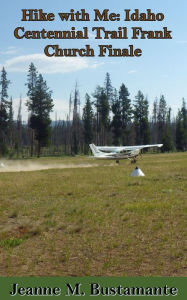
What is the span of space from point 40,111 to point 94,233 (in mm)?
55857

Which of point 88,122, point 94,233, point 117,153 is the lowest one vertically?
point 94,233

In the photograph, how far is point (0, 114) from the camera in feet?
214

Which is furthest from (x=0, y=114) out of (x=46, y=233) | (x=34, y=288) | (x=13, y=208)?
(x=34, y=288)

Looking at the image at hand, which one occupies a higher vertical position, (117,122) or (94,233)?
(117,122)

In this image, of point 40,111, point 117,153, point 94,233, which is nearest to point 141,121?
point 40,111

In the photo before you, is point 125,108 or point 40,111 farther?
point 125,108

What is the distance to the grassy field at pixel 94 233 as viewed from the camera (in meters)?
8.42

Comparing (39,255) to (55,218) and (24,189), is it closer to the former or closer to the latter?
(55,218)

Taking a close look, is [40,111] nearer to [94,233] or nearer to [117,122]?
[117,122]

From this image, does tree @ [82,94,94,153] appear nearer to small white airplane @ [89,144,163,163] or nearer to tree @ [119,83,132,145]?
tree @ [119,83,132,145]

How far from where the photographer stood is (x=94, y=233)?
11.1m

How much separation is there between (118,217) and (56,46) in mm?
10036

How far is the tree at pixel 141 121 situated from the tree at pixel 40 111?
2759 centimetres

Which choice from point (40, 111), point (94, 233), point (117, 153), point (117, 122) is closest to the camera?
point (94, 233)
